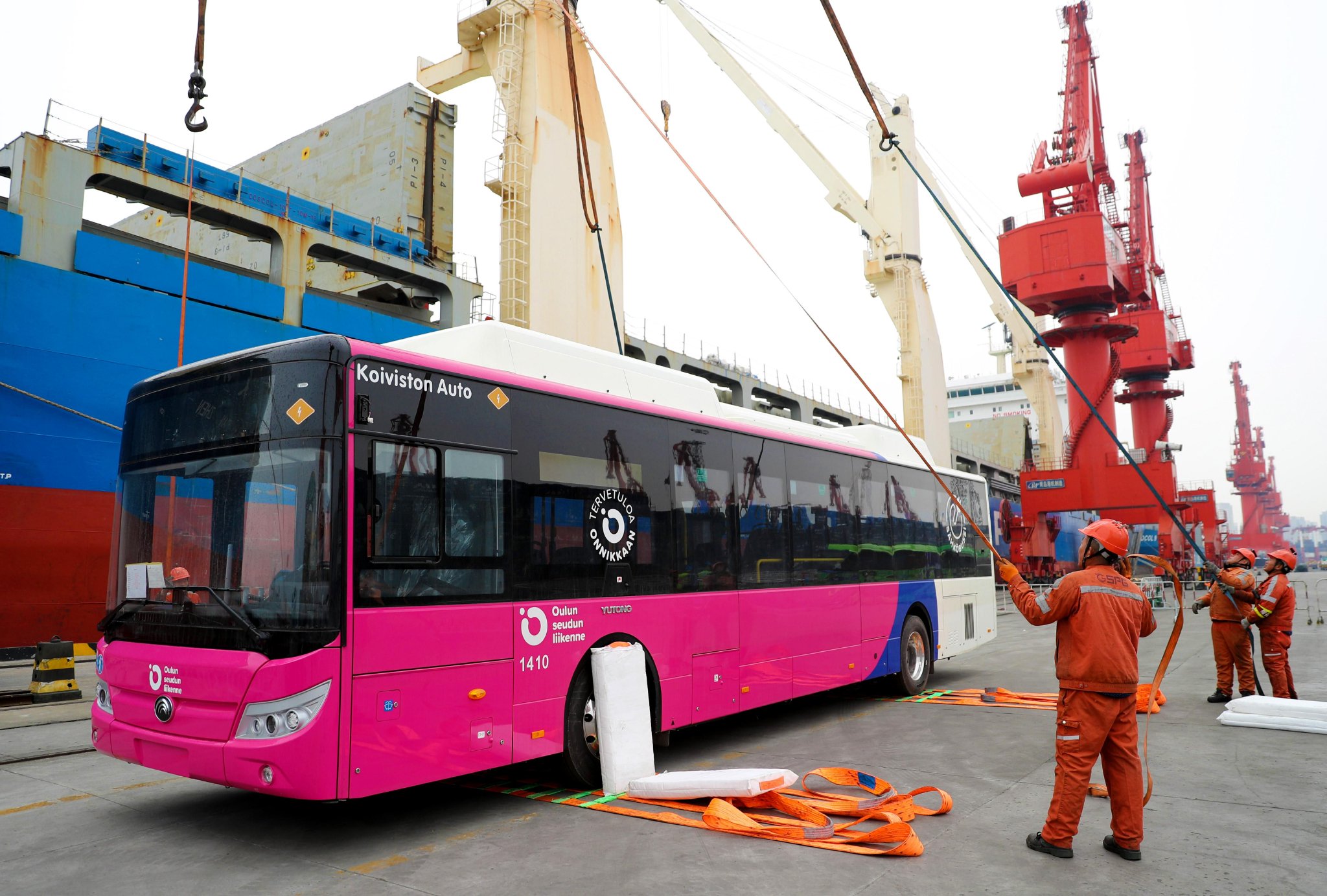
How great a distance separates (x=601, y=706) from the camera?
5891 millimetres

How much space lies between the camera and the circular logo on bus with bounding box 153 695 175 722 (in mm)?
4805

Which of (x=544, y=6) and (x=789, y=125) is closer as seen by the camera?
(x=544, y=6)

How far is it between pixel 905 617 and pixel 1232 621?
3423mm

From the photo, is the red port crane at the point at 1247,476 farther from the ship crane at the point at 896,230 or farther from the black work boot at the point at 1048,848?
the black work boot at the point at 1048,848

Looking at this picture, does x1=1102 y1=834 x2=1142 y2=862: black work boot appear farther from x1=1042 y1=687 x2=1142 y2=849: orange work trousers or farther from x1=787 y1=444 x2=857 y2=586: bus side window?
x1=787 y1=444 x2=857 y2=586: bus side window

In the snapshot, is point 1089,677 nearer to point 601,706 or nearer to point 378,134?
point 601,706

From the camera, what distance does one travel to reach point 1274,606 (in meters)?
8.67

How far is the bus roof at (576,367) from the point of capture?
5.96 meters

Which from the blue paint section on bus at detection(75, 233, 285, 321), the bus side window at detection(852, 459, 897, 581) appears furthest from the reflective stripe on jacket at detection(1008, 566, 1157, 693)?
the blue paint section on bus at detection(75, 233, 285, 321)

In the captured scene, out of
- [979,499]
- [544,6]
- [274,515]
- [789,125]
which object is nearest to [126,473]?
[274,515]

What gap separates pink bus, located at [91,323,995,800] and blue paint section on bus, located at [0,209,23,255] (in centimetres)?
1240

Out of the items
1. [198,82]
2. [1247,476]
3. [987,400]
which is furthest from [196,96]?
[1247,476]

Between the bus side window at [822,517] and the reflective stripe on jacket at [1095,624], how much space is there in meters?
3.91

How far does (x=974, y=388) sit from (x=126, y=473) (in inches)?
2843
